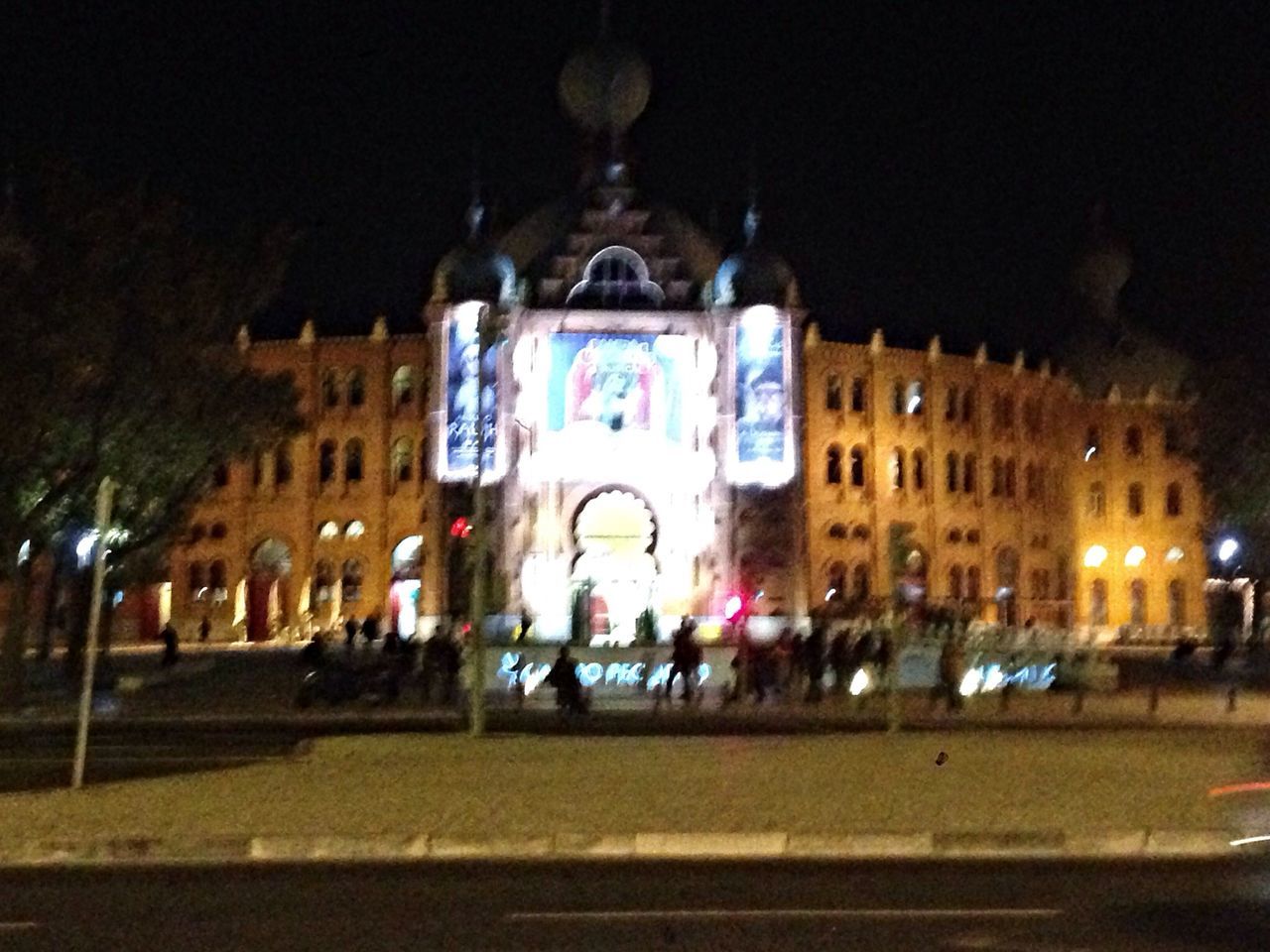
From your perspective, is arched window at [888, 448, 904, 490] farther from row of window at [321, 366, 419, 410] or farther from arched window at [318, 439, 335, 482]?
arched window at [318, 439, 335, 482]

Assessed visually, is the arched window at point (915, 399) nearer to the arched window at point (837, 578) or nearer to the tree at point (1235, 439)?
the arched window at point (837, 578)

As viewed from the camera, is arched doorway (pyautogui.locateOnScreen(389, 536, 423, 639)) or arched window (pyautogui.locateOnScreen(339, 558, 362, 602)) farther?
arched window (pyautogui.locateOnScreen(339, 558, 362, 602))

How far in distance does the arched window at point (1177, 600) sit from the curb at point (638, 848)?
217 ft

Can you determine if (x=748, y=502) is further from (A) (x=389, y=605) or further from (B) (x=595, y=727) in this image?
(B) (x=595, y=727)

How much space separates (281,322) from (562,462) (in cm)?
1778

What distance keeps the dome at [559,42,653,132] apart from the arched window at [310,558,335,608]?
20061 mm

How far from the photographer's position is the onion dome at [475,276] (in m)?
57.5

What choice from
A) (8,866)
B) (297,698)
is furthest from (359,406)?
(8,866)

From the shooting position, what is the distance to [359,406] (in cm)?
6400

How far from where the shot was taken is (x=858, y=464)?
65000mm

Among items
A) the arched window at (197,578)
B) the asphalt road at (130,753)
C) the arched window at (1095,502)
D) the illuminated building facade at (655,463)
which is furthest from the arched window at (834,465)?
the asphalt road at (130,753)

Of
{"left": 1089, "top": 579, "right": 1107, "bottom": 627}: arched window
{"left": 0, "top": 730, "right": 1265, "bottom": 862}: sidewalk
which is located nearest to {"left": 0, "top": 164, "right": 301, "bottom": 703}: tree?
{"left": 0, "top": 730, "right": 1265, "bottom": 862}: sidewalk

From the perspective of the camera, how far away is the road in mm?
9500

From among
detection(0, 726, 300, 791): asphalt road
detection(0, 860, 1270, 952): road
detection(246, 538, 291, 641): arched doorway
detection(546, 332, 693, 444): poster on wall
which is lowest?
detection(0, 860, 1270, 952): road
